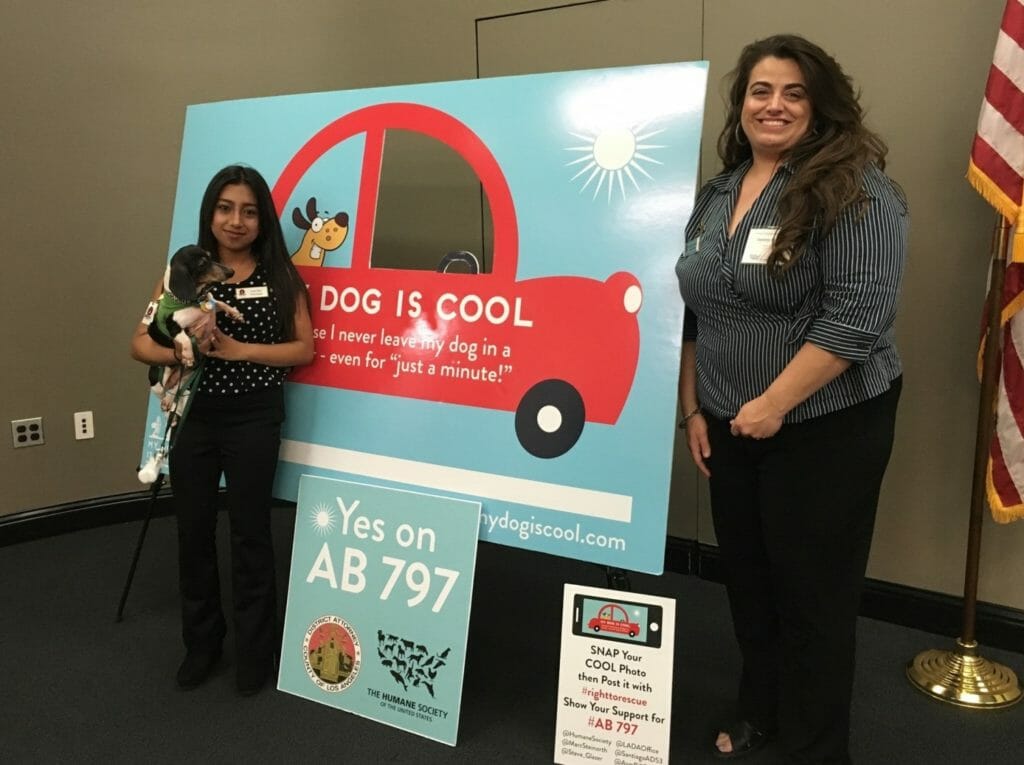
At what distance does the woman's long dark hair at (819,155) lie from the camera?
4.58 ft

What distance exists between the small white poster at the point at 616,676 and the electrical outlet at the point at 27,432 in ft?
8.24

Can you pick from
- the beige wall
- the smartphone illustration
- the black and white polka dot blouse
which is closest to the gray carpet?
the smartphone illustration

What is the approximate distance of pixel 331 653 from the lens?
80.6 inches

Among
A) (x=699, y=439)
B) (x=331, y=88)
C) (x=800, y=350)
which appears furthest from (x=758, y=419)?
(x=331, y=88)

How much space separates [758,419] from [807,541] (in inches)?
10.7

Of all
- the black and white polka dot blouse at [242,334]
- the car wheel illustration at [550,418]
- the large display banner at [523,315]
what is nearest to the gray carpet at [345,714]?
the large display banner at [523,315]

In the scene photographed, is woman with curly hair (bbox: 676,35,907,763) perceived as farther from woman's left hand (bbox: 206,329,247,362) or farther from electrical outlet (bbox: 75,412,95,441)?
electrical outlet (bbox: 75,412,95,441)

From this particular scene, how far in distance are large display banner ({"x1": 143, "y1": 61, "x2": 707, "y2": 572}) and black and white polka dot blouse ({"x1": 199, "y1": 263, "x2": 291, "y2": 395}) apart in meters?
0.14

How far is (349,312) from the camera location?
2.11 m

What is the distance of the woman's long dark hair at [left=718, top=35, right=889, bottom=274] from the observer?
140 cm

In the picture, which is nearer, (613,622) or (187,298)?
(613,622)

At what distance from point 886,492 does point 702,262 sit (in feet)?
4.39

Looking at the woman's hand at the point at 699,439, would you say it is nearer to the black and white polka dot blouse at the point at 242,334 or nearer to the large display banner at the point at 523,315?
the large display banner at the point at 523,315

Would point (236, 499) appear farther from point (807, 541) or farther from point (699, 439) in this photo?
point (807, 541)
